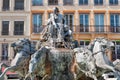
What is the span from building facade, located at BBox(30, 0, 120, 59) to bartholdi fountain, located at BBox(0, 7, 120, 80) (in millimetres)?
23772

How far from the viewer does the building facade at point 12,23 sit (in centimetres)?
3859

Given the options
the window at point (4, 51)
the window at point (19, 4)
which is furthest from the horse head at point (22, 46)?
the window at point (19, 4)

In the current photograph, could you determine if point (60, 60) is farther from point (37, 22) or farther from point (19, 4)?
point (19, 4)

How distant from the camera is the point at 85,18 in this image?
1555 inches

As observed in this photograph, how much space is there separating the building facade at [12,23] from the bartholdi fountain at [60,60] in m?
23.7

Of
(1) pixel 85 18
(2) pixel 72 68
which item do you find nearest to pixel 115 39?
(1) pixel 85 18

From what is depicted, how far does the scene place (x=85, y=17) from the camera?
39531mm

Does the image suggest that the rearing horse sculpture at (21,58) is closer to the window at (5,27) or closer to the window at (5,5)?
the window at (5,27)

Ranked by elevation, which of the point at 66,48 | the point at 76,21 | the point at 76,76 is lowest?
Result: the point at 76,76

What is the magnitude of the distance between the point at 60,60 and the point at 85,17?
25.5 metres

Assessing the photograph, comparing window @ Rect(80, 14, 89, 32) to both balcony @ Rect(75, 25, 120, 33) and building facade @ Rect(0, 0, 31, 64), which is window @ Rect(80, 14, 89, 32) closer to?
balcony @ Rect(75, 25, 120, 33)

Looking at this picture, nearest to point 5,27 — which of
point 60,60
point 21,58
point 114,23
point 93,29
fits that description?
point 93,29

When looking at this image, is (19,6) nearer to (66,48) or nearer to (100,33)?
(100,33)

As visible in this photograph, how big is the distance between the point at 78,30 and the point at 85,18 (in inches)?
67.6
